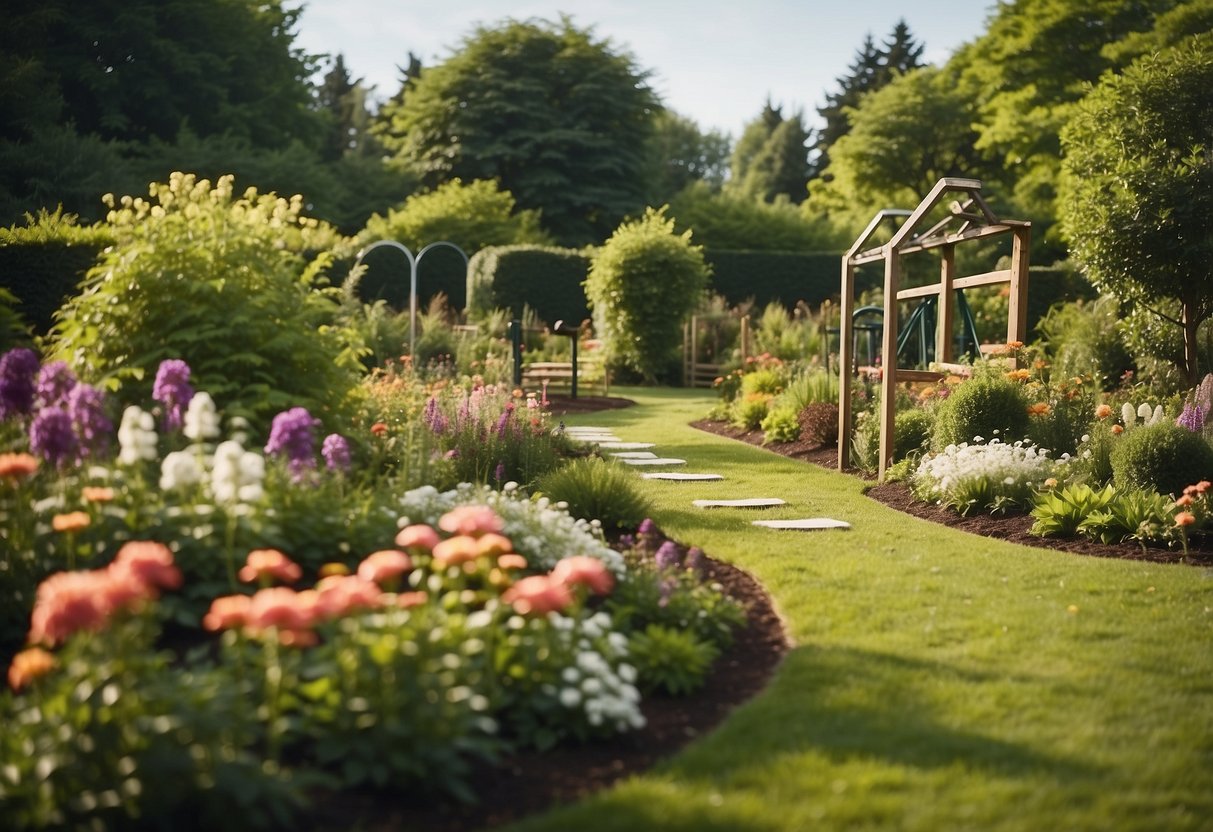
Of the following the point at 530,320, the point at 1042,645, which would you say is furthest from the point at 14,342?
the point at 530,320

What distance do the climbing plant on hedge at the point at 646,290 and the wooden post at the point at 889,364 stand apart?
9874 mm

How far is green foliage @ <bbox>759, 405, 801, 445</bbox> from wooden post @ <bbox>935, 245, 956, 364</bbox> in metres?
1.84

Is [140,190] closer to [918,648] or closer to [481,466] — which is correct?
[481,466]

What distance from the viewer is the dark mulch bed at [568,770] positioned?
2.84 metres

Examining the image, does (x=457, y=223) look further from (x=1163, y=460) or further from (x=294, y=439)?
(x=294, y=439)

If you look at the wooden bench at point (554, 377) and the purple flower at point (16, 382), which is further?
the wooden bench at point (554, 377)

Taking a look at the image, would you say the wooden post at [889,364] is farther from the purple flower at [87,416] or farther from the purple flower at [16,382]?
the purple flower at [16,382]

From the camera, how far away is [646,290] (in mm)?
19016

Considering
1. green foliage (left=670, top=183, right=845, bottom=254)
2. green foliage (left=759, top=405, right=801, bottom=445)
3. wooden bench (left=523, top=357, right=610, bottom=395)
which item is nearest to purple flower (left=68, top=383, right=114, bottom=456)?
green foliage (left=759, top=405, right=801, bottom=445)

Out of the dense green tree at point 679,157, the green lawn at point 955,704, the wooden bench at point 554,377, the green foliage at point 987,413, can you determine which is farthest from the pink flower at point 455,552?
the dense green tree at point 679,157

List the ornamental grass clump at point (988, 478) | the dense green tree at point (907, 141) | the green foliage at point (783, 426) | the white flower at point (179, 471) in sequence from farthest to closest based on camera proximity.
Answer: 1. the dense green tree at point (907, 141)
2. the green foliage at point (783, 426)
3. the ornamental grass clump at point (988, 478)
4. the white flower at point (179, 471)

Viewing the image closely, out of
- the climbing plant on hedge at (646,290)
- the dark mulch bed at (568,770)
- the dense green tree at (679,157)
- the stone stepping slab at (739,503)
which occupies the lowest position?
the dark mulch bed at (568,770)

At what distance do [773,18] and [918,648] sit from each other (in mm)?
8300

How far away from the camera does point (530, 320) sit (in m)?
22.2
